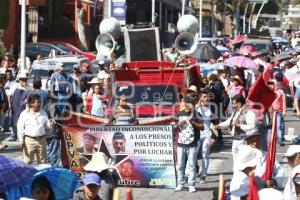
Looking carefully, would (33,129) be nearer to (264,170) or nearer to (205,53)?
(264,170)

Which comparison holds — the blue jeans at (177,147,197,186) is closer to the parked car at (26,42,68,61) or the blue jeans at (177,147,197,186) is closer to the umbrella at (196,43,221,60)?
the umbrella at (196,43,221,60)

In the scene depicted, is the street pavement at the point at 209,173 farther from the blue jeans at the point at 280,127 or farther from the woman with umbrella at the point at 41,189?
the woman with umbrella at the point at 41,189

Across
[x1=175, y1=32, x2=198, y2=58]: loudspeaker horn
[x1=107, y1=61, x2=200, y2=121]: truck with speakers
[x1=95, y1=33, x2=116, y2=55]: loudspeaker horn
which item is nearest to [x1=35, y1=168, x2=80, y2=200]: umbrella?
[x1=107, y1=61, x2=200, y2=121]: truck with speakers

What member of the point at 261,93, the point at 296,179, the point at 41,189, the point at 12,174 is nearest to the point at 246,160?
the point at 296,179

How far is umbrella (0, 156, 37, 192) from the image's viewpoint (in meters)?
7.04

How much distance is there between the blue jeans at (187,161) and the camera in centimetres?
1408

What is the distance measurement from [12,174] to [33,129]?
22.4 feet

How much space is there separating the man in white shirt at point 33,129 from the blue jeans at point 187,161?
2.08 m

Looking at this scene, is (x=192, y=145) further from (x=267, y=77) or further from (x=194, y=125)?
(x=267, y=77)

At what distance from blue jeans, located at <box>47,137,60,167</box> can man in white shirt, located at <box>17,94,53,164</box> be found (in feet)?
4.09

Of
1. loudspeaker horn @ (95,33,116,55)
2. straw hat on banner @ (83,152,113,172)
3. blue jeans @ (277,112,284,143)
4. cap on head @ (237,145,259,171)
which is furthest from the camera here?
loudspeaker horn @ (95,33,116,55)

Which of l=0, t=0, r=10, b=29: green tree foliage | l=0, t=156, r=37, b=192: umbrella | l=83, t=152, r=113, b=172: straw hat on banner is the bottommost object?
l=83, t=152, r=113, b=172: straw hat on banner

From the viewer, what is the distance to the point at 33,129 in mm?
13906

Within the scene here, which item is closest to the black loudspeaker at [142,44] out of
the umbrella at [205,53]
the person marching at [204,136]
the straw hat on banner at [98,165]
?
the umbrella at [205,53]
